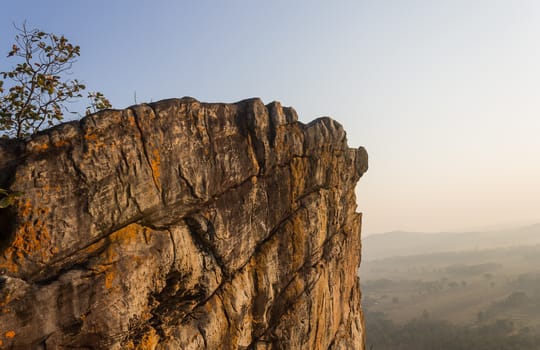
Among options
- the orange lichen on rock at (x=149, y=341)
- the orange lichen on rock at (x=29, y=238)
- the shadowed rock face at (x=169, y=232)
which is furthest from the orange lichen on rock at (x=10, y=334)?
the orange lichen on rock at (x=149, y=341)

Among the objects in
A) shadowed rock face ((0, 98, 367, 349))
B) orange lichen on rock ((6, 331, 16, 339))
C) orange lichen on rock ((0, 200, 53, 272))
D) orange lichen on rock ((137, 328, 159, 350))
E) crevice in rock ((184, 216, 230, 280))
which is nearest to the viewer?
orange lichen on rock ((6, 331, 16, 339))

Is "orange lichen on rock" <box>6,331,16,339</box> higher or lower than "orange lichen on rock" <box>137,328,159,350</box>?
higher

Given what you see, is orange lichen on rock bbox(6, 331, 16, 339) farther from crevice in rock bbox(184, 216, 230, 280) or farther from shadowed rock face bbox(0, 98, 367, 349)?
crevice in rock bbox(184, 216, 230, 280)

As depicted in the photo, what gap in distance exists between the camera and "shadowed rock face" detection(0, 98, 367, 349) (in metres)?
9.76

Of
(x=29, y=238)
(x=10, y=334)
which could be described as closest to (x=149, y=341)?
(x=10, y=334)

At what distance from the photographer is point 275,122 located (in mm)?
15844

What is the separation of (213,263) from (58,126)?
6.94m

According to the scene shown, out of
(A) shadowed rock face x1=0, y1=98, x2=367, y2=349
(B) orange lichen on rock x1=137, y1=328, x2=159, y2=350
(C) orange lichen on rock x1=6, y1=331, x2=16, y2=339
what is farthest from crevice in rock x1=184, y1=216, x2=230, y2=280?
(C) orange lichen on rock x1=6, y1=331, x2=16, y2=339

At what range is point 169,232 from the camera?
12117 mm

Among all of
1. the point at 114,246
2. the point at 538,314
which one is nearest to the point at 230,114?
the point at 114,246

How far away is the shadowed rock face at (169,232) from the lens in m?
9.76

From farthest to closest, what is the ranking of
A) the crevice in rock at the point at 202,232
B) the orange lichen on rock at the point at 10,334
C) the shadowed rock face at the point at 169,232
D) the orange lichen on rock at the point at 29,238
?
the crevice in rock at the point at 202,232, the shadowed rock face at the point at 169,232, the orange lichen on rock at the point at 29,238, the orange lichen on rock at the point at 10,334

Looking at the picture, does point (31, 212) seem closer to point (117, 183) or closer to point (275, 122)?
point (117, 183)

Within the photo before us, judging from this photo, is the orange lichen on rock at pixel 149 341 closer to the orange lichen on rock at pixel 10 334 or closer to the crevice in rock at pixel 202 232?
the crevice in rock at pixel 202 232
